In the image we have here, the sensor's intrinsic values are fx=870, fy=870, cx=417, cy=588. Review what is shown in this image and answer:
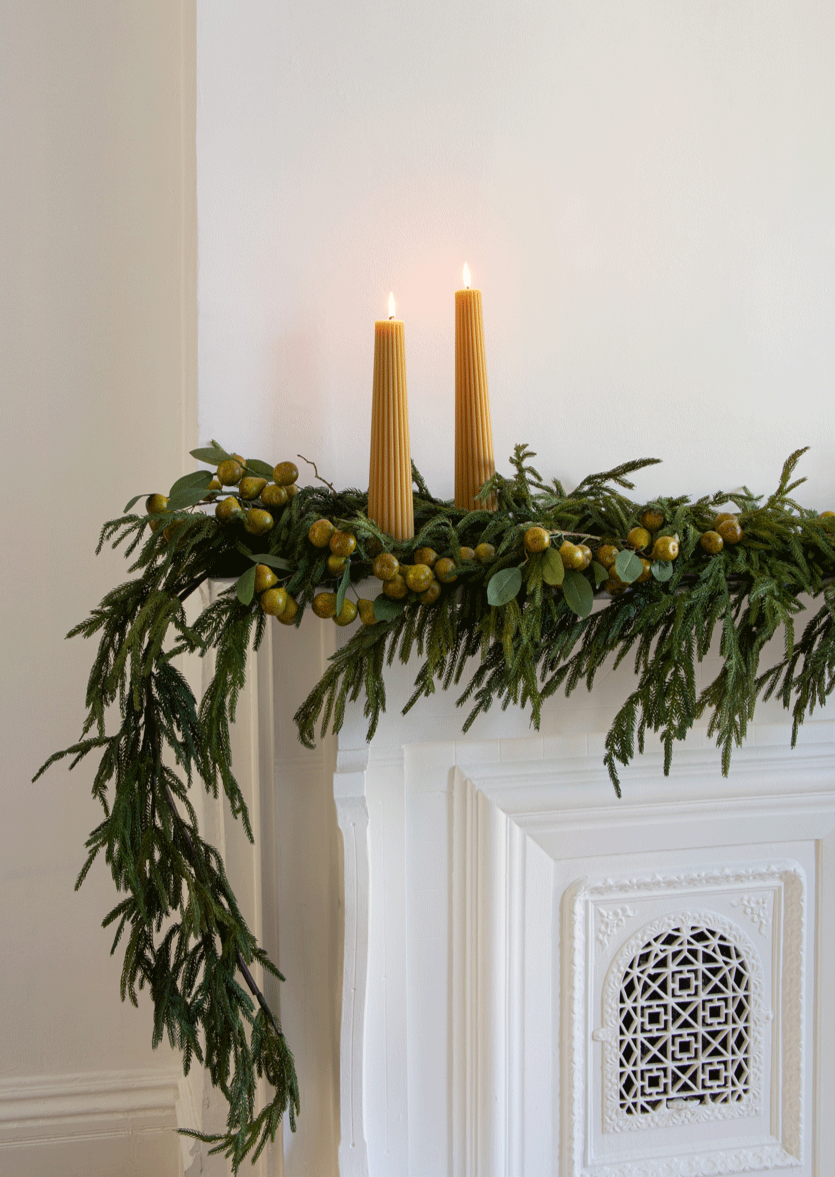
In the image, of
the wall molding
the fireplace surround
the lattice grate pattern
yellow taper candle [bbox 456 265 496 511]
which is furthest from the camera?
the wall molding

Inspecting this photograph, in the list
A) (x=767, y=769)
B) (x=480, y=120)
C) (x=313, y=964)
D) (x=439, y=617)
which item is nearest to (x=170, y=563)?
(x=439, y=617)

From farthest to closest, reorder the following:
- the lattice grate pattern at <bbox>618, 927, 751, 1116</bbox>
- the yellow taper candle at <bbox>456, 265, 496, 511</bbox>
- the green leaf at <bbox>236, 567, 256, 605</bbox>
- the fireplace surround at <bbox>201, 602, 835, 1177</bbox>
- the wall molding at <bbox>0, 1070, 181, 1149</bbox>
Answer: the wall molding at <bbox>0, 1070, 181, 1149</bbox>
the lattice grate pattern at <bbox>618, 927, 751, 1116</bbox>
the fireplace surround at <bbox>201, 602, 835, 1177</bbox>
the yellow taper candle at <bbox>456, 265, 496, 511</bbox>
the green leaf at <bbox>236, 567, 256, 605</bbox>

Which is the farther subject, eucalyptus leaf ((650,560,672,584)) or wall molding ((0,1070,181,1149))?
wall molding ((0,1070,181,1149))

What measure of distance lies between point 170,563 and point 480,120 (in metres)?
0.60

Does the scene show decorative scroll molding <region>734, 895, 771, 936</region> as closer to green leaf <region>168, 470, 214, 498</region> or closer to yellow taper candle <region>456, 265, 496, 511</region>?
yellow taper candle <region>456, 265, 496, 511</region>

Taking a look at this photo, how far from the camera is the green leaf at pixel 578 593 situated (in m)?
0.74

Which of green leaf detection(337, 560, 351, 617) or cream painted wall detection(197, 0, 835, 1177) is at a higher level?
cream painted wall detection(197, 0, 835, 1177)

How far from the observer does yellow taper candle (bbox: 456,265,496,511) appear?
Result: 82 centimetres

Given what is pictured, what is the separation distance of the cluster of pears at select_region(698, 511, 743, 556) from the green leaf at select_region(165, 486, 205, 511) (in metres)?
0.46

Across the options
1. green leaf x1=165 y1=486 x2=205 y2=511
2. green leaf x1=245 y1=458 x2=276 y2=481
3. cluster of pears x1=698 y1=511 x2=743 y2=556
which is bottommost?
cluster of pears x1=698 y1=511 x2=743 y2=556

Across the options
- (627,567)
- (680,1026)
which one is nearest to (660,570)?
(627,567)

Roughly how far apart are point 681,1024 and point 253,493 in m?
0.85

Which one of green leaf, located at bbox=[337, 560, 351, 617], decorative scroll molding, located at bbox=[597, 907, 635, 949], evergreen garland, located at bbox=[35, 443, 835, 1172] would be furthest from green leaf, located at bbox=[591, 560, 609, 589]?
decorative scroll molding, located at bbox=[597, 907, 635, 949]

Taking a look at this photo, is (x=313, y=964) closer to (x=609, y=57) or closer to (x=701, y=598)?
(x=701, y=598)
